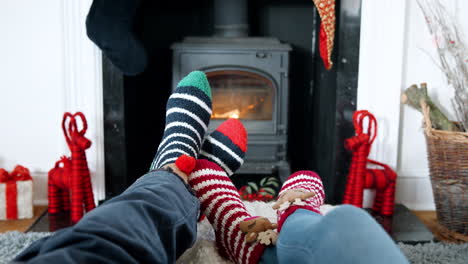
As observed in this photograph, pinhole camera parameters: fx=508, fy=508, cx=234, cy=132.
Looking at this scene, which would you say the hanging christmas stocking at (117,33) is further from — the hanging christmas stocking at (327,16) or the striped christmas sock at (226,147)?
the hanging christmas stocking at (327,16)

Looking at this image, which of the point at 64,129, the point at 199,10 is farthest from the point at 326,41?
the point at 64,129

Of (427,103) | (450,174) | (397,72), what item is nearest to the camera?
(450,174)

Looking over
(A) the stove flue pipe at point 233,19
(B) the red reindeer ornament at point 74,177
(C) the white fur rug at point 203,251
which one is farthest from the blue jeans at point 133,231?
(A) the stove flue pipe at point 233,19

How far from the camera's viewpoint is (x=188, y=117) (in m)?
1.37

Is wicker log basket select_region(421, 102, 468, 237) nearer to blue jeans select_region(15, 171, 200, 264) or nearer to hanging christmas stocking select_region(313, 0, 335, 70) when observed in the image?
hanging christmas stocking select_region(313, 0, 335, 70)

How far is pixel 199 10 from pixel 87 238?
1.76 metres

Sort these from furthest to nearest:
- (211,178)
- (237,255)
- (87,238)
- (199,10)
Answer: (199,10) → (211,178) → (237,255) → (87,238)

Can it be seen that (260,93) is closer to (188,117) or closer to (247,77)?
(247,77)

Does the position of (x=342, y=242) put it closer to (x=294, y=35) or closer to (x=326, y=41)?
(x=326, y=41)

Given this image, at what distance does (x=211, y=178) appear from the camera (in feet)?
3.89

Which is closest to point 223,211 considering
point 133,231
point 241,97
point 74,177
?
point 133,231

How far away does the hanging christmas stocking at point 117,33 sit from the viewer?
1.67m

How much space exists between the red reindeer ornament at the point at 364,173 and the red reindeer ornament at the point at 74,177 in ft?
2.96

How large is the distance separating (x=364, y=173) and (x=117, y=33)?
97 centimetres
